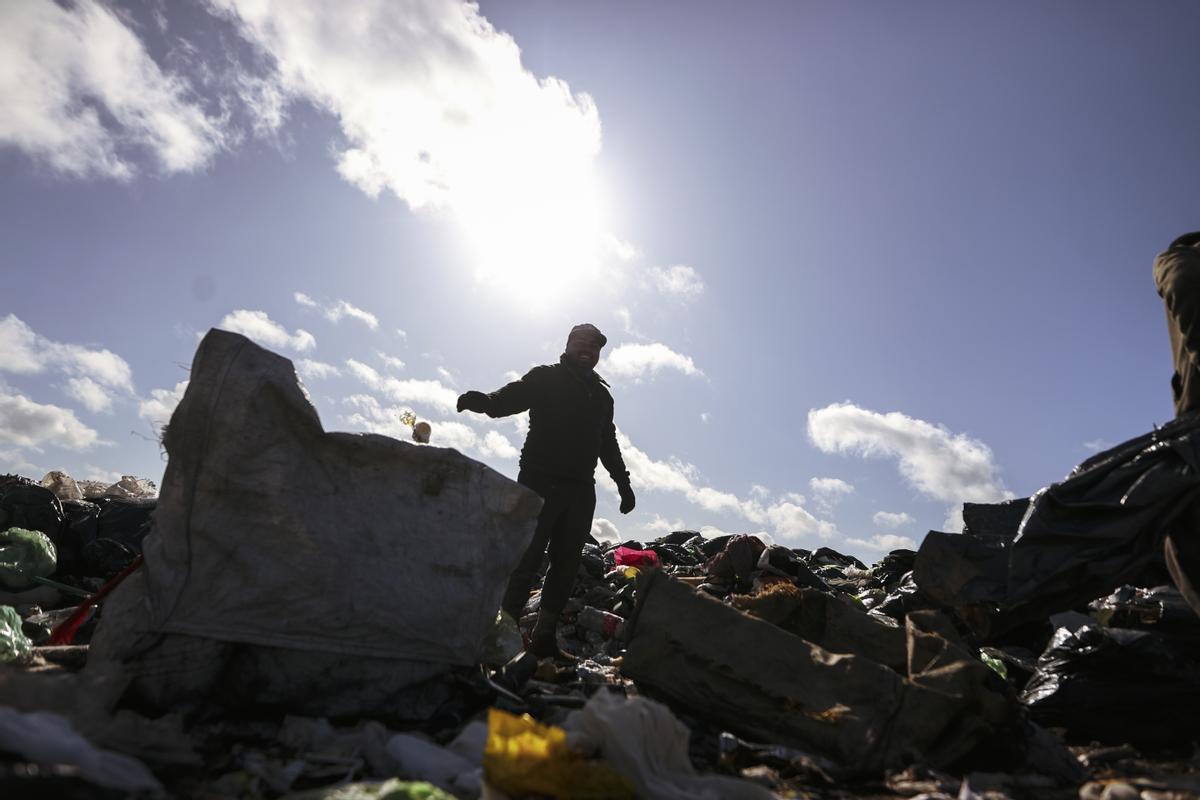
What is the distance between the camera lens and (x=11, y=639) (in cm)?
281

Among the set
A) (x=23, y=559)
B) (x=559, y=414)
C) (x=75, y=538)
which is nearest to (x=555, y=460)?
(x=559, y=414)

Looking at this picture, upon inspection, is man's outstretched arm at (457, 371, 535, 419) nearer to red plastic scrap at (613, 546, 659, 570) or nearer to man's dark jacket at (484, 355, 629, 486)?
man's dark jacket at (484, 355, 629, 486)

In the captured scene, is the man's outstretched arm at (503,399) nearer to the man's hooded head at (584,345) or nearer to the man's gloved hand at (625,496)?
the man's hooded head at (584,345)

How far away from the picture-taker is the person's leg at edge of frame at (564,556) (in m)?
3.94

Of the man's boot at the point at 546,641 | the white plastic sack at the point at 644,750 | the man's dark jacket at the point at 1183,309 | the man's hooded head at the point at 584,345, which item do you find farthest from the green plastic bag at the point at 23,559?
the man's dark jacket at the point at 1183,309

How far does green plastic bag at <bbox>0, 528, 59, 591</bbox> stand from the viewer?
4.56 m

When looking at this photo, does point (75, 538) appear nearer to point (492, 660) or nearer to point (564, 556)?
point (564, 556)

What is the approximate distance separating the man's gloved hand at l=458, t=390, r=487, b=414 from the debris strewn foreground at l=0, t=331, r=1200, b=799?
141 cm

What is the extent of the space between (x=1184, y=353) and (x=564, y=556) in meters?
3.09

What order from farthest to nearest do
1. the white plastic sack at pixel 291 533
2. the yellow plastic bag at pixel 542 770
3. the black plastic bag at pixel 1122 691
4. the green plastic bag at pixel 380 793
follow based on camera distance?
the black plastic bag at pixel 1122 691 → the white plastic sack at pixel 291 533 → the yellow plastic bag at pixel 542 770 → the green plastic bag at pixel 380 793

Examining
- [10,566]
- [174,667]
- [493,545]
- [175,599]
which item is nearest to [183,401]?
[175,599]

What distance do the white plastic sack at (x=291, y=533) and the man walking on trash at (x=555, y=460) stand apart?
1300 mm

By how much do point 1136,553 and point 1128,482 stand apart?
28 cm

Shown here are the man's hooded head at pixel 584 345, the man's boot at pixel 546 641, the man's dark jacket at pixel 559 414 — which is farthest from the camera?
the man's hooded head at pixel 584 345
